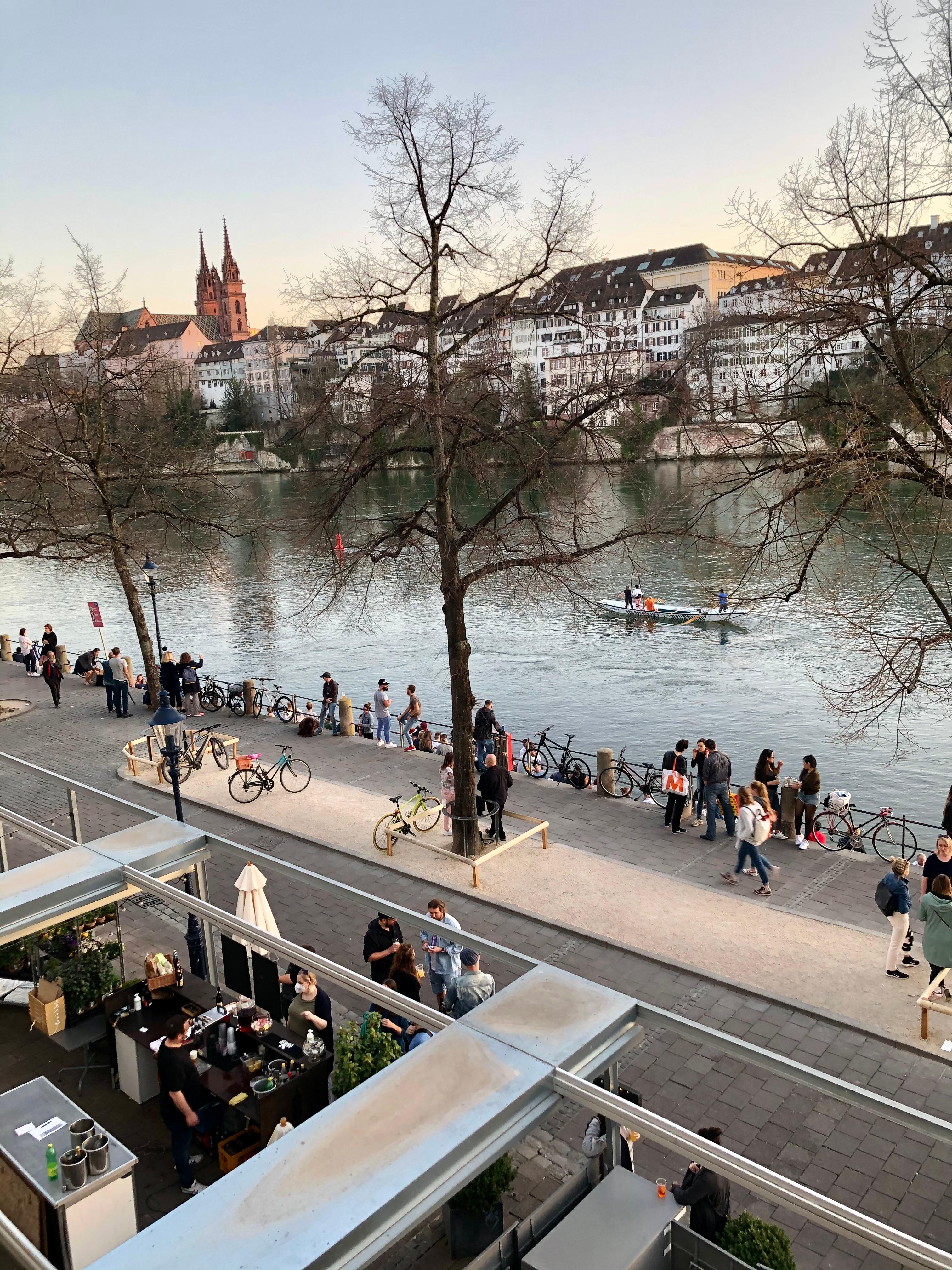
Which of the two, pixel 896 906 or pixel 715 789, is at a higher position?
pixel 896 906

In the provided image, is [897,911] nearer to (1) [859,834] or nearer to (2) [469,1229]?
(1) [859,834]

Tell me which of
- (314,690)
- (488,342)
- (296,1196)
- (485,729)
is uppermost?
(488,342)

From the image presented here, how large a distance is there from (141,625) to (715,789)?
564 inches

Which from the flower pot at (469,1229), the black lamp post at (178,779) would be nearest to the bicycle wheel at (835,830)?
the black lamp post at (178,779)

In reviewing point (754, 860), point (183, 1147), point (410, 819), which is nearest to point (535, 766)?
point (410, 819)

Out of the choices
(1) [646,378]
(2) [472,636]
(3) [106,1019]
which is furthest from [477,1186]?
(2) [472,636]

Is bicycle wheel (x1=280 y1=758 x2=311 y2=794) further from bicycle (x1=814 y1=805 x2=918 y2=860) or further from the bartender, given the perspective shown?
the bartender

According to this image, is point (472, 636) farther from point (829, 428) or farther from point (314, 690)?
point (829, 428)

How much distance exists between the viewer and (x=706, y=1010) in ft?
33.1

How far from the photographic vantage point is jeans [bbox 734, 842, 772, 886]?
1298 cm

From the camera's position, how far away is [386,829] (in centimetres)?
1503

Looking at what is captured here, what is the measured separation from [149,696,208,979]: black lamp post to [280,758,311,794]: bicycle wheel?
2.03m

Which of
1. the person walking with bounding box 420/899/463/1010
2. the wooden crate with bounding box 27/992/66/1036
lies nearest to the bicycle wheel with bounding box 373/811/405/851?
the person walking with bounding box 420/899/463/1010

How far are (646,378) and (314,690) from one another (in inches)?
842
